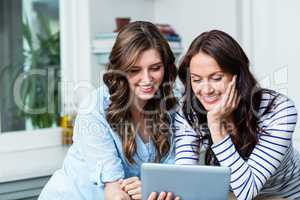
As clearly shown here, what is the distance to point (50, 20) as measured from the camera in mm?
2854

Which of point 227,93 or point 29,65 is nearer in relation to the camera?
point 227,93

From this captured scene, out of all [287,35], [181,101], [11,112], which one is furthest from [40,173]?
[287,35]

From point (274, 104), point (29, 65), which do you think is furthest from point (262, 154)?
point (29, 65)

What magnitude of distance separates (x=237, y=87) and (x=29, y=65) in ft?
4.86

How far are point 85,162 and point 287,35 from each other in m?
1.37

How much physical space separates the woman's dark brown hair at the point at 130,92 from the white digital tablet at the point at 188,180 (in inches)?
14.3

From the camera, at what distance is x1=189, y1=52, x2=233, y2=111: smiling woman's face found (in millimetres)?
1599

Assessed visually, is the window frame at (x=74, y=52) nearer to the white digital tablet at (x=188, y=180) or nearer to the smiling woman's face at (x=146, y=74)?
the smiling woman's face at (x=146, y=74)

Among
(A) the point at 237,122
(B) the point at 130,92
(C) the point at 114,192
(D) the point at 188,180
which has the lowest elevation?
(C) the point at 114,192

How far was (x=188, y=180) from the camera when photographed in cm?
139

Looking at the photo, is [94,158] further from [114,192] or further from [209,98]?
[209,98]

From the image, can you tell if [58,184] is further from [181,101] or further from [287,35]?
[287,35]

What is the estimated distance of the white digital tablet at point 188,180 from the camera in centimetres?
137

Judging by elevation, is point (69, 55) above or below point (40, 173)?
above
